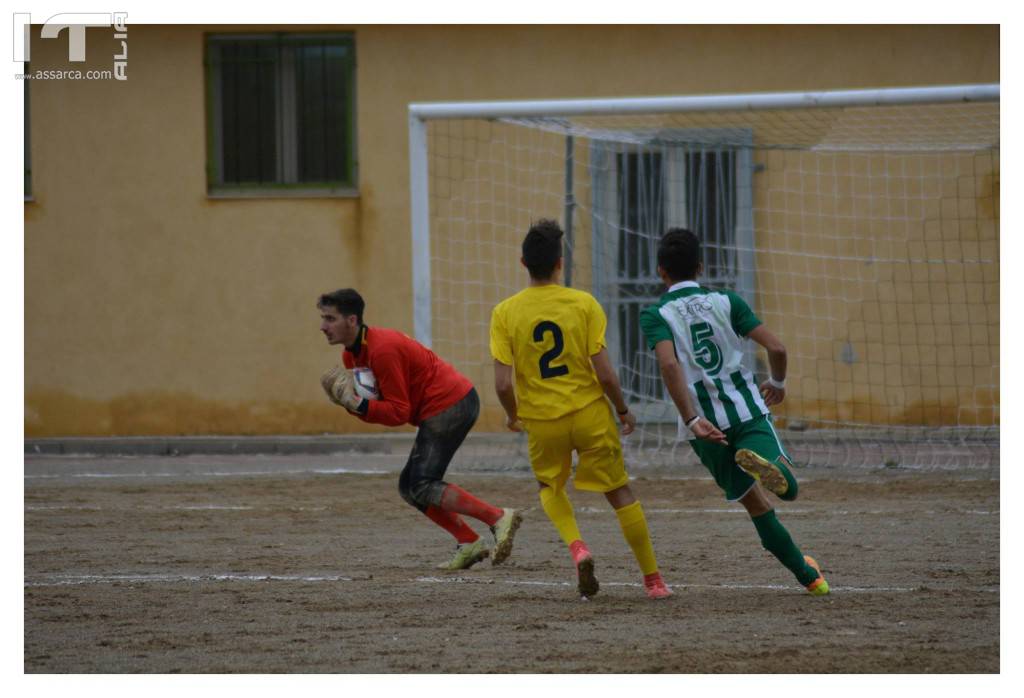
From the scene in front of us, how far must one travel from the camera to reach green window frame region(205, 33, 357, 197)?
15656 mm

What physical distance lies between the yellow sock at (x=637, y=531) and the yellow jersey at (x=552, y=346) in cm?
53

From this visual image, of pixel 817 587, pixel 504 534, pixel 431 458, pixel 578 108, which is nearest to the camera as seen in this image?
pixel 817 587

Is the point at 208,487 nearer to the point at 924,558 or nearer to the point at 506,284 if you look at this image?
the point at 506,284

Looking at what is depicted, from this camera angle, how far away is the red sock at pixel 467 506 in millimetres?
7590

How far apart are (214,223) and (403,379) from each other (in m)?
8.64

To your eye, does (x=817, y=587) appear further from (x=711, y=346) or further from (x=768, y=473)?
(x=711, y=346)

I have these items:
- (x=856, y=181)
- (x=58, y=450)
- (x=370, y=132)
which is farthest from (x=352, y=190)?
(x=856, y=181)

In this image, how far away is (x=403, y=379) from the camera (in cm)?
765

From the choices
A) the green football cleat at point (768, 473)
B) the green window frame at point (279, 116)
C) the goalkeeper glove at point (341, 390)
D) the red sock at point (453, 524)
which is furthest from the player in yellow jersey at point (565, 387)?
the green window frame at point (279, 116)

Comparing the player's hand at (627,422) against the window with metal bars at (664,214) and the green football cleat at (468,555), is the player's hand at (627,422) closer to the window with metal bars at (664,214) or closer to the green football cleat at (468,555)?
the green football cleat at (468,555)

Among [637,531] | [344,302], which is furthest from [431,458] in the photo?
[637,531]

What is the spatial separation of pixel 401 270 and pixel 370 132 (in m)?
1.49

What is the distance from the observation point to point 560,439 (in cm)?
677

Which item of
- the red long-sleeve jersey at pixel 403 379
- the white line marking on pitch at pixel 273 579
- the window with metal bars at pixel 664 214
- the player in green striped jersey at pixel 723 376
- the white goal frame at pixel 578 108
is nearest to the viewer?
the player in green striped jersey at pixel 723 376
